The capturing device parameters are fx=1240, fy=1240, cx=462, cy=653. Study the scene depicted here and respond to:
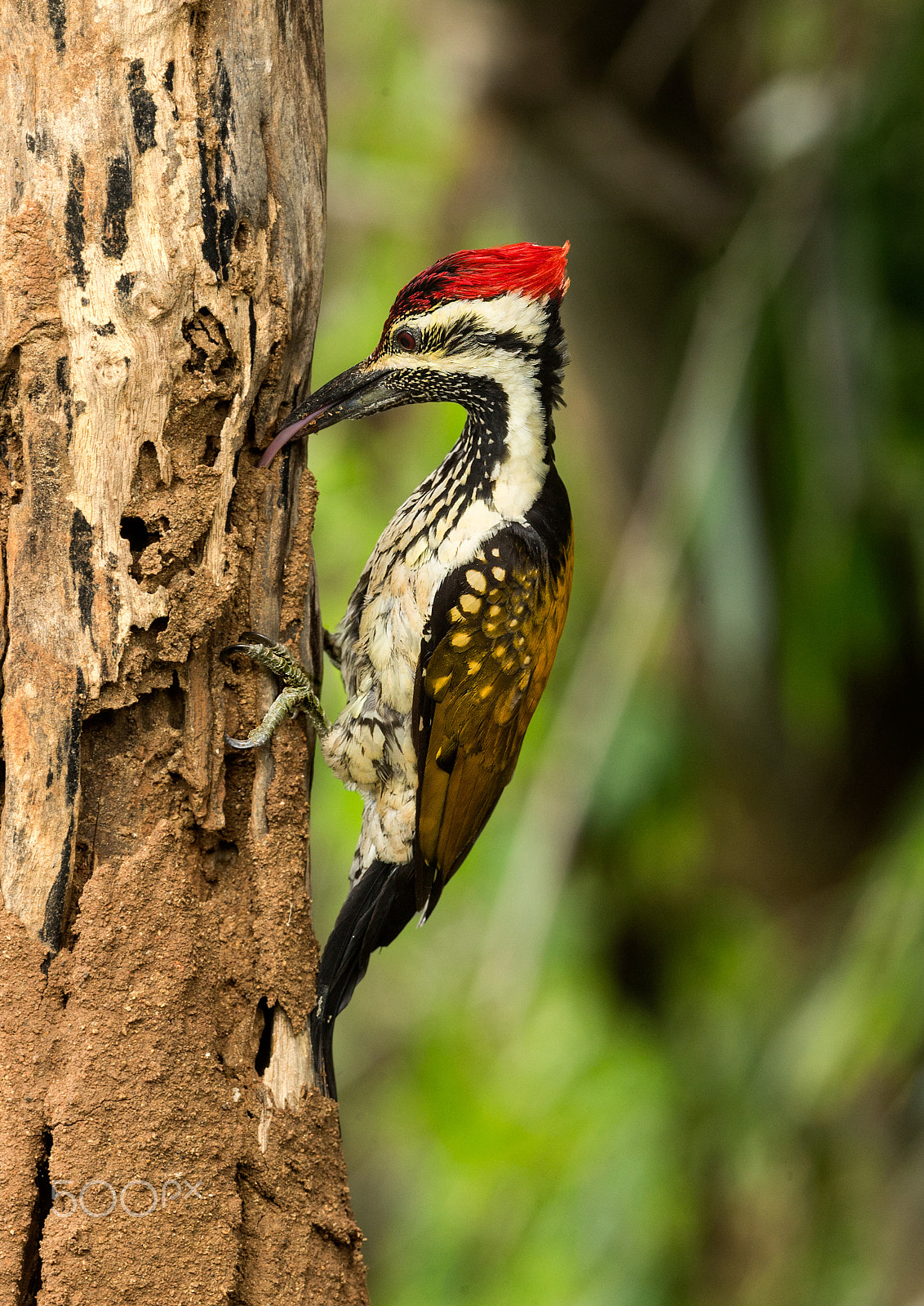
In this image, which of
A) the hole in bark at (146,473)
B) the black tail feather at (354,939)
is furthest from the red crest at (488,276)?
the black tail feather at (354,939)

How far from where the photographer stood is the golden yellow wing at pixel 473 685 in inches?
99.5

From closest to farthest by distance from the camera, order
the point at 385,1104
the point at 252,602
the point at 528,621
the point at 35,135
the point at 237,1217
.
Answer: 1. the point at 35,135
2. the point at 237,1217
3. the point at 252,602
4. the point at 528,621
5. the point at 385,1104

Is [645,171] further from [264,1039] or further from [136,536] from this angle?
[264,1039]

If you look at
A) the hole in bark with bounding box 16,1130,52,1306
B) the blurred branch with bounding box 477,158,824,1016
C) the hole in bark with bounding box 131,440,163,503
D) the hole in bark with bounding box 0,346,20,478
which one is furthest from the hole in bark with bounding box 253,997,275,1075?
the blurred branch with bounding box 477,158,824,1016

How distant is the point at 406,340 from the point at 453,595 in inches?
20.3

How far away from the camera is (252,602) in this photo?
84.6 inches

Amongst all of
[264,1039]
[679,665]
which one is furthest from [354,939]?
[679,665]

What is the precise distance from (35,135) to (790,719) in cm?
379

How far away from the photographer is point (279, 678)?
2201 millimetres

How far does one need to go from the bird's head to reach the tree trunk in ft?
1.26

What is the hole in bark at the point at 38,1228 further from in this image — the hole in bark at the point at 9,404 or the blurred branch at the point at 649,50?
the blurred branch at the point at 649,50

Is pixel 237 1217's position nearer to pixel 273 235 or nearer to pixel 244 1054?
pixel 244 1054

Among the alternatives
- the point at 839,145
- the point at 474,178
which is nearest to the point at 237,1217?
the point at 839,145

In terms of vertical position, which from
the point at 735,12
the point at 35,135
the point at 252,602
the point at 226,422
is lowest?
the point at 252,602
